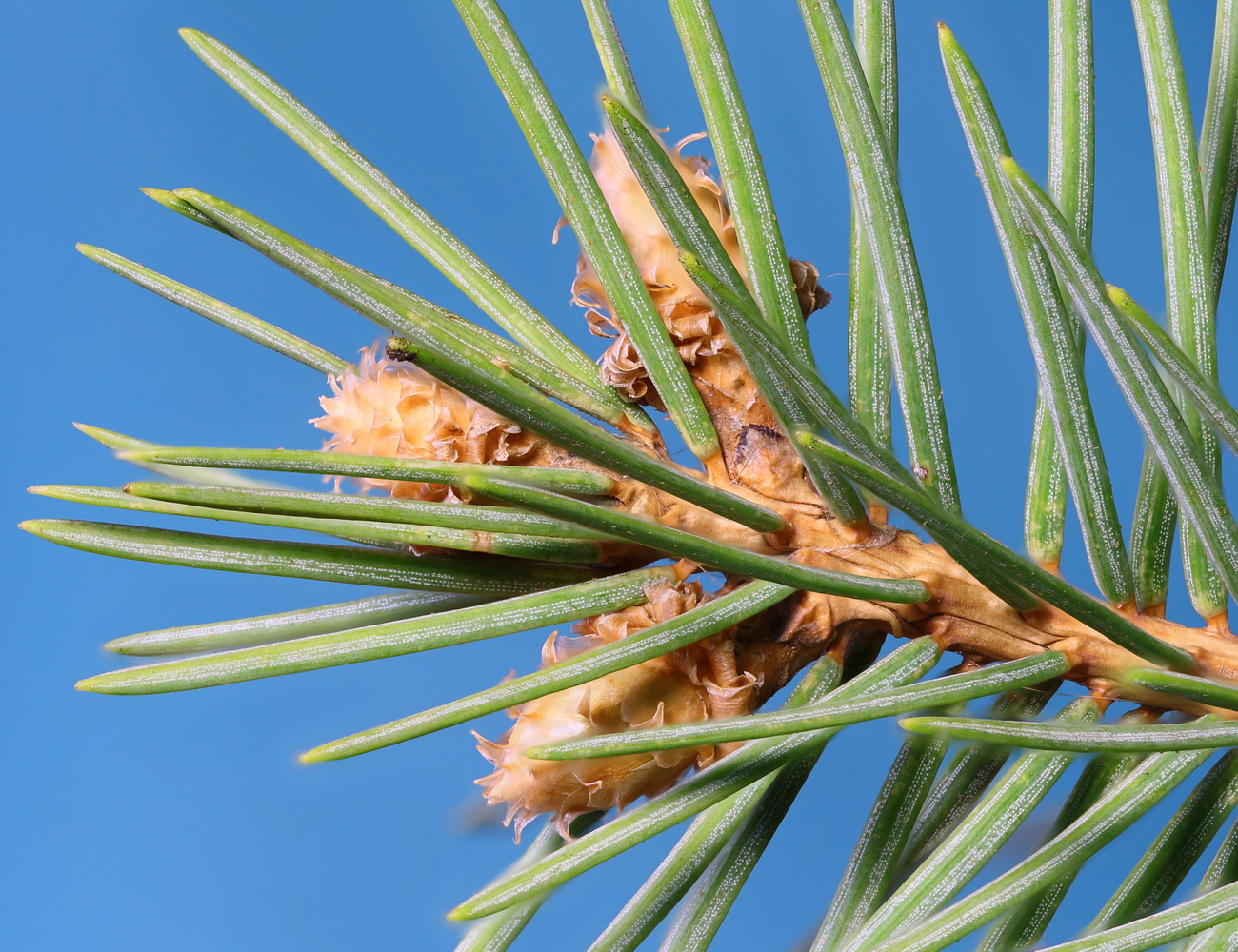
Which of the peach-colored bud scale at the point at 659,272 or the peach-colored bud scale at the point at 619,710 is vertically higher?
the peach-colored bud scale at the point at 659,272

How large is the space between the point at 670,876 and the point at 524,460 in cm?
10

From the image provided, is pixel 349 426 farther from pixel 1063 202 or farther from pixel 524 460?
pixel 1063 202

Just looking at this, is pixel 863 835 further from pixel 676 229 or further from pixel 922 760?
pixel 676 229

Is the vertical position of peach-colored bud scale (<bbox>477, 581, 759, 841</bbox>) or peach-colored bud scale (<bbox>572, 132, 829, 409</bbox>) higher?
peach-colored bud scale (<bbox>572, 132, 829, 409</bbox>)

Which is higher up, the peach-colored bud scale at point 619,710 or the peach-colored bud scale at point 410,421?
the peach-colored bud scale at point 410,421

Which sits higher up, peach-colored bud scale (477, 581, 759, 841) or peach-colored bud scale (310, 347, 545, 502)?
peach-colored bud scale (310, 347, 545, 502)

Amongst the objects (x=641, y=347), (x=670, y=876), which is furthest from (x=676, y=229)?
(x=670, y=876)

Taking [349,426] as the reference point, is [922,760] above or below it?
below

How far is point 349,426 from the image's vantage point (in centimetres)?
25

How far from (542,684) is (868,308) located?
0.38 feet

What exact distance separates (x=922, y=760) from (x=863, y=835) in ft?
0.07

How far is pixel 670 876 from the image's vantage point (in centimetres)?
24

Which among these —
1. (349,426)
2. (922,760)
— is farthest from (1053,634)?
(349,426)

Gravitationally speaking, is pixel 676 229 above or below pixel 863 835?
above
